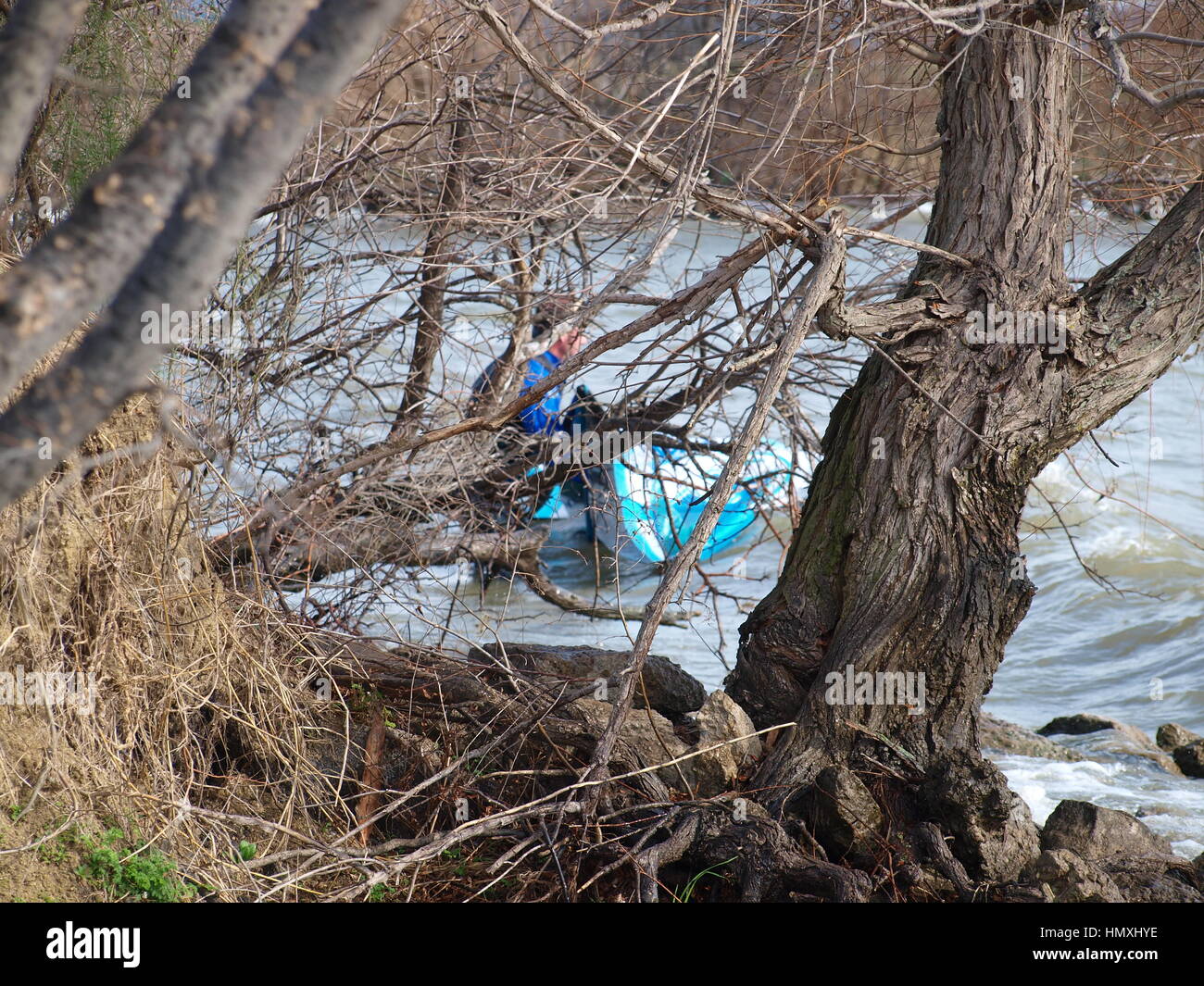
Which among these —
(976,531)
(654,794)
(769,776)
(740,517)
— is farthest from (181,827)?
(740,517)

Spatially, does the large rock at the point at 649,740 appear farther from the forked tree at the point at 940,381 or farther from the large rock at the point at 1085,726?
the large rock at the point at 1085,726

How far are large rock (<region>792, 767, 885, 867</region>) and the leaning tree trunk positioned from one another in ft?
0.06

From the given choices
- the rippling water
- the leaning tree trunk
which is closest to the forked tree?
the leaning tree trunk

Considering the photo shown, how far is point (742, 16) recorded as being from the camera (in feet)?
13.6

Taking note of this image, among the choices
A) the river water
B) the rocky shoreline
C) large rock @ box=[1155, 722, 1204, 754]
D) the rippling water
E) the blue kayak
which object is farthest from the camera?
large rock @ box=[1155, 722, 1204, 754]

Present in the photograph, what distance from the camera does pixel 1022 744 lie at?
6176mm

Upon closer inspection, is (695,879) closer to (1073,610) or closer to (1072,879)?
(1072,879)

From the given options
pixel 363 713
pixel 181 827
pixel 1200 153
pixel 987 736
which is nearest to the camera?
pixel 181 827

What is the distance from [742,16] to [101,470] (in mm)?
2947

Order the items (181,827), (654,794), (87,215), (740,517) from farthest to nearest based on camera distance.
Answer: (740,517) < (654,794) < (181,827) < (87,215)

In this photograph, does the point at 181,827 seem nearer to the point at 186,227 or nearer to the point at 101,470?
the point at 101,470

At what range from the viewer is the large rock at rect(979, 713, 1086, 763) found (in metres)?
6.13

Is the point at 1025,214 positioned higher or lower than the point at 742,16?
lower

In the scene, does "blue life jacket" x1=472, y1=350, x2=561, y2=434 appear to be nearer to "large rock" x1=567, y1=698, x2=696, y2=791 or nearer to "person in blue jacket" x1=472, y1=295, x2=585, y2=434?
"person in blue jacket" x1=472, y1=295, x2=585, y2=434
